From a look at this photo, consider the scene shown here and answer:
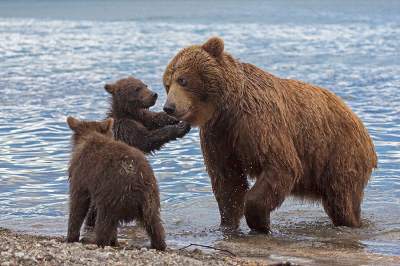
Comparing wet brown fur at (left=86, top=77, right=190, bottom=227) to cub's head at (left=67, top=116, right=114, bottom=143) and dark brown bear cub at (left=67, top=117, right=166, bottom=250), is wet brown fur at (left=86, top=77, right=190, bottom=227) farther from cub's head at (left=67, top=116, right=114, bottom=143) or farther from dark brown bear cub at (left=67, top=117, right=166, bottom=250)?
dark brown bear cub at (left=67, top=117, right=166, bottom=250)

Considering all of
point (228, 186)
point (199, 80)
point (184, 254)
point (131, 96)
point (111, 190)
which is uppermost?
point (199, 80)

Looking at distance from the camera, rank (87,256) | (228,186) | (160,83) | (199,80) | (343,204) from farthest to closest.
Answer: (160,83)
(343,204)
(228,186)
(199,80)
(87,256)

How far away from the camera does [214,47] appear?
24.7ft

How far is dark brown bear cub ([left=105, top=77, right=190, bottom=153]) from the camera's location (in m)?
8.61

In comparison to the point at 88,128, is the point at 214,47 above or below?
above

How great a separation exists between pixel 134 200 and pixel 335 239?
2.31 m

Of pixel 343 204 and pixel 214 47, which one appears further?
pixel 343 204

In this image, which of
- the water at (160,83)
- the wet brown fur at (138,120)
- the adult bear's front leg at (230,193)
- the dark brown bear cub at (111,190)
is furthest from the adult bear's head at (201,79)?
the water at (160,83)

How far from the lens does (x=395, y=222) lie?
361 inches

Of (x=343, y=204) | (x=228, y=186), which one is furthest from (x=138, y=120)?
(x=343, y=204)

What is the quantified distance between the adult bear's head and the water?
1.13 meters

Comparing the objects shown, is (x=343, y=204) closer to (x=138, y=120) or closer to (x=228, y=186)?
(x=228, y=186)

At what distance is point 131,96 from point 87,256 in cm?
293

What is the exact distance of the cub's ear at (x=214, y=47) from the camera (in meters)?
7.51
